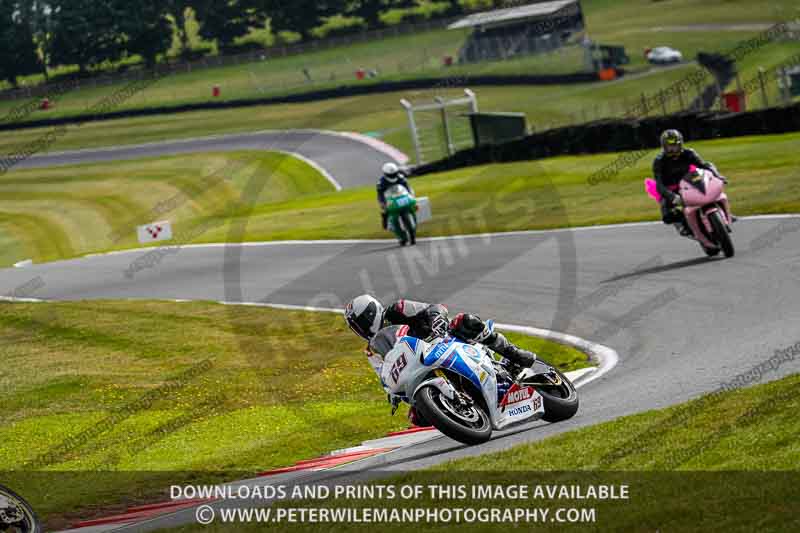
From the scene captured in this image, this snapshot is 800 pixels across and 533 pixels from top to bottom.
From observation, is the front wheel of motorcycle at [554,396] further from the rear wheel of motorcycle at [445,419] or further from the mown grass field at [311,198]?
the mown grass field at [311,198]

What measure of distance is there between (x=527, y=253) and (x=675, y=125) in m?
13.9

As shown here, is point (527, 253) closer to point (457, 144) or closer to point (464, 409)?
point (464, 409)

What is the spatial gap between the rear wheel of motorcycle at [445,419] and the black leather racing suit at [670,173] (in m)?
9.44

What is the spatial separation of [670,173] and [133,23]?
83.1m

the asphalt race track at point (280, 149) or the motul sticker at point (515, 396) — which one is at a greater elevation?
the motul sticker at point (515, 396)

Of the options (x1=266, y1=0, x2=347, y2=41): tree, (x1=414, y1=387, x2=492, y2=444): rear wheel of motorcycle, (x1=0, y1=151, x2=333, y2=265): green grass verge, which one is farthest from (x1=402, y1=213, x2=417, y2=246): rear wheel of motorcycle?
(x1=266, y1=0, x2=347, y2=41): tree

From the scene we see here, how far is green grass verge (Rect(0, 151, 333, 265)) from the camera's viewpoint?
2108 inches

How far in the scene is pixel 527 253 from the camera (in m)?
22.7

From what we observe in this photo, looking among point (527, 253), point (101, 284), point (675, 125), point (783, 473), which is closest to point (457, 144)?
point (675, 125)

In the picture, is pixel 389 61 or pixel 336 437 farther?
pixel 389 61

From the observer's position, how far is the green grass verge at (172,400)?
12.4 metres

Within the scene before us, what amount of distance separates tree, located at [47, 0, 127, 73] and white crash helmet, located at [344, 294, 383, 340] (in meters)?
86.4

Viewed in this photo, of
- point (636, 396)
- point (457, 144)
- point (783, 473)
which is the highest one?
point (783, 473)

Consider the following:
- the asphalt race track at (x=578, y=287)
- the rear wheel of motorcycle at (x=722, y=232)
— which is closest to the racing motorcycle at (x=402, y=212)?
the asphalt race track at (x=578, y=287)
